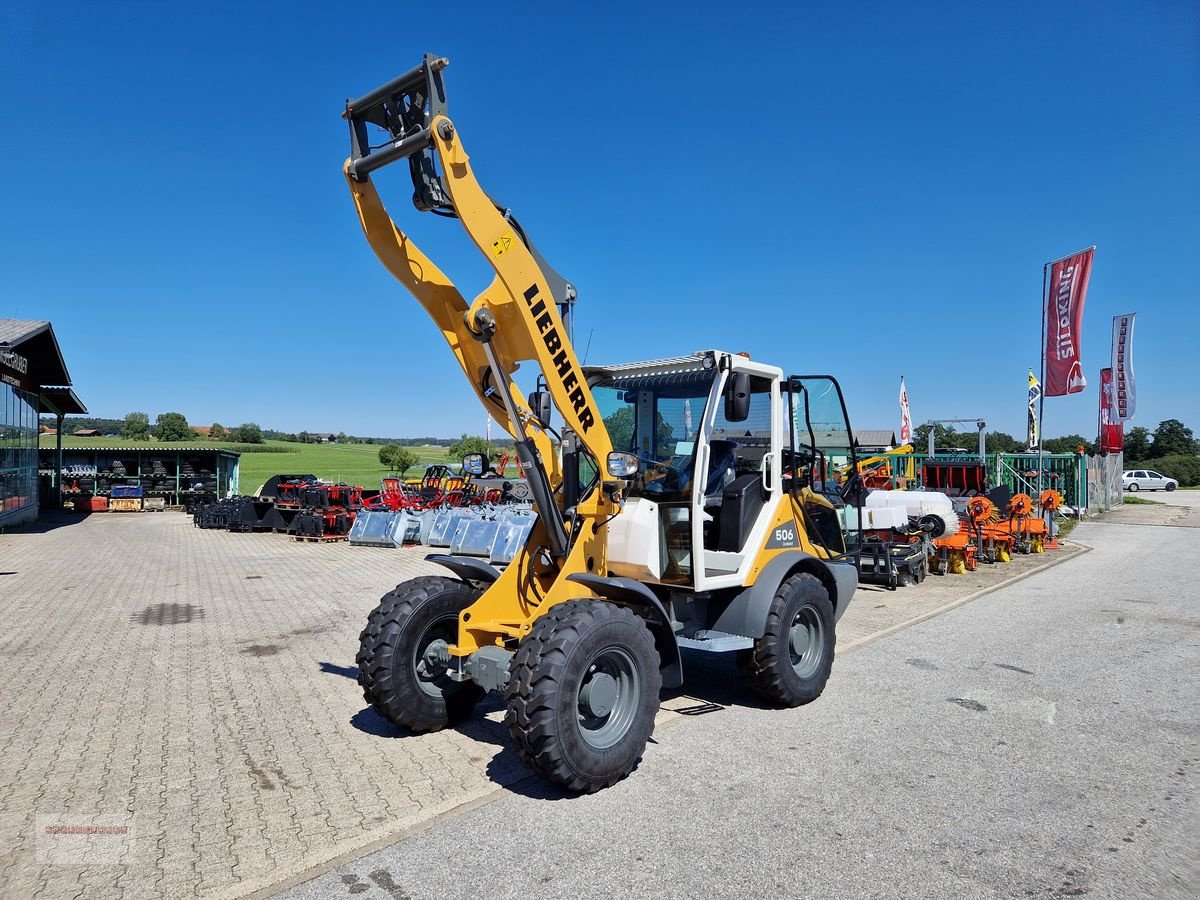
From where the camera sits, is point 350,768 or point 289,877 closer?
point 289,877

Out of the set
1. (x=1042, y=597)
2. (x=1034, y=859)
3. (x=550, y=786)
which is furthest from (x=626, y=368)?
(x=1042, y=597)

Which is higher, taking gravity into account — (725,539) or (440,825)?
(725,539)

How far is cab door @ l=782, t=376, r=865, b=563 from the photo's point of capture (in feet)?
21.2

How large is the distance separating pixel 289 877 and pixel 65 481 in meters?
37.9

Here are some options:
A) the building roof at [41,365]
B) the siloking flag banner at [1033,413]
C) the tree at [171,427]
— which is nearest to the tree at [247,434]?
the tree at [171,427]

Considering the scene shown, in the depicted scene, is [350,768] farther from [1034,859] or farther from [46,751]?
[1034,859]

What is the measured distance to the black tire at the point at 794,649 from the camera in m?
5.66

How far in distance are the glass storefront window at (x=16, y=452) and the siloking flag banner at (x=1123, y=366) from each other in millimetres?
35397

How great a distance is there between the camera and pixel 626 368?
6258mm

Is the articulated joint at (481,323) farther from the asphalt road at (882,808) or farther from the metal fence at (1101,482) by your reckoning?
the metal fence at (1101,482)

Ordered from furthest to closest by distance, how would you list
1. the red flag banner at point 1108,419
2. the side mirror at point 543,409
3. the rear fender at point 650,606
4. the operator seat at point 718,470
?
the red flag banner at point 1108,419, the operator seat at point 718,470, the side mirror at point 543,409, the rear fender at point 650,606

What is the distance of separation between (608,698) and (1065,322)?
18382mm

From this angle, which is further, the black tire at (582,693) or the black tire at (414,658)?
the black tire at (414,658)

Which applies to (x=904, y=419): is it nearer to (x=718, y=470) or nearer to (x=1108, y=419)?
(x=1108, y=419)
